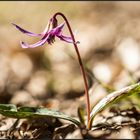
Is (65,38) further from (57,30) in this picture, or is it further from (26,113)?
(26,113)

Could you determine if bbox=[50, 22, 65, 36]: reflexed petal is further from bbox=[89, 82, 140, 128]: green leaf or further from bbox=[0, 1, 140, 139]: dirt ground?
bbox=[89, 82, 140, 128]: green leaf

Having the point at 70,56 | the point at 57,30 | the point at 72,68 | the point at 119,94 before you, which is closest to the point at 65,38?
the point at 57,30

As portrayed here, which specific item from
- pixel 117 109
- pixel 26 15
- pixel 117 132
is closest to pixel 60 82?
pixel 117 109

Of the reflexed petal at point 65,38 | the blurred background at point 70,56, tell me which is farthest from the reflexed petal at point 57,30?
the blurred background at point 70,56

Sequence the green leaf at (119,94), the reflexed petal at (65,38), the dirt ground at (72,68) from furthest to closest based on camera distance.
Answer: the dirt ground at (72,68) < the reflexed petal at (65,38) < the green leaf at (119,94)

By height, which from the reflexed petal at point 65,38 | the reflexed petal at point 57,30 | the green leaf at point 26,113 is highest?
the reflexed petal at point 57,30

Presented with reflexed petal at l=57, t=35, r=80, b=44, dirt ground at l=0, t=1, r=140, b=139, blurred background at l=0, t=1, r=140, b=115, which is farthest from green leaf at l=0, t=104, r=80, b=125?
blurred background at l=0, t=1, r=140, b=115

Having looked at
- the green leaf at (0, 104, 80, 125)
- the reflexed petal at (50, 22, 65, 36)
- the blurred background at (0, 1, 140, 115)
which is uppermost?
the blurred background at (0, 1, 140, 115)

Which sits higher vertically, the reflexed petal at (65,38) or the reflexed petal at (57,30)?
the reflexed petal at (57,30)

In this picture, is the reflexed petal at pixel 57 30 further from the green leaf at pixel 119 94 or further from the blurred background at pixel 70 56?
the blurred background at pixel 70 56
